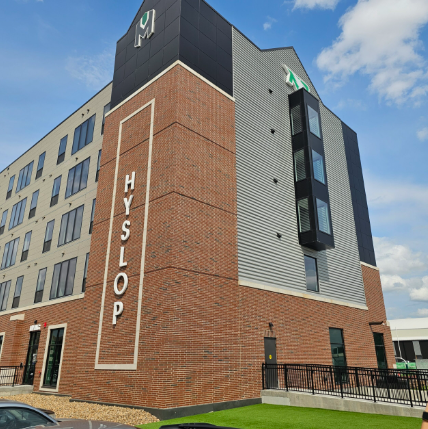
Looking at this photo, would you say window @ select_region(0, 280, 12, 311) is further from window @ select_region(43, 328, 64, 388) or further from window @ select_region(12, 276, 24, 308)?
window @ select_region(43, 328, 64, 388)

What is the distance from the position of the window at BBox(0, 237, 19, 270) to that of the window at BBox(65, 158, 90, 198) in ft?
26.5

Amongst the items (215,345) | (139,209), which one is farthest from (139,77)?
(215,345)

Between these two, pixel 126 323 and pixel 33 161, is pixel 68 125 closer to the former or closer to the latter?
pixel 33 161

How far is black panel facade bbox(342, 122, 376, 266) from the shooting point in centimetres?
2853

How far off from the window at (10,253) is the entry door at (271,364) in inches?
853

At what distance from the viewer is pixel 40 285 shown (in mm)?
24984

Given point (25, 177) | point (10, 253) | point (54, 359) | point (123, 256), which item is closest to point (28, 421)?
point (123, 256)

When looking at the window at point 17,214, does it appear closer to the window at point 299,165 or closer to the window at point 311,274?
→ the window at point 299,165

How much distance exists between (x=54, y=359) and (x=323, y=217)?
55.5 feet

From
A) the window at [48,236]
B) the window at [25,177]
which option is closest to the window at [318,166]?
the window at [48,236]

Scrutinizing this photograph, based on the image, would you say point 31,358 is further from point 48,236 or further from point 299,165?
point 299,165

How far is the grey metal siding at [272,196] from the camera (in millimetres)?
18734

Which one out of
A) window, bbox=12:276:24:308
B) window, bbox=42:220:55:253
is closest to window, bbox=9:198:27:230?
window, bbox=12:276:24:308

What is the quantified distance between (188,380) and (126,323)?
3446mm
